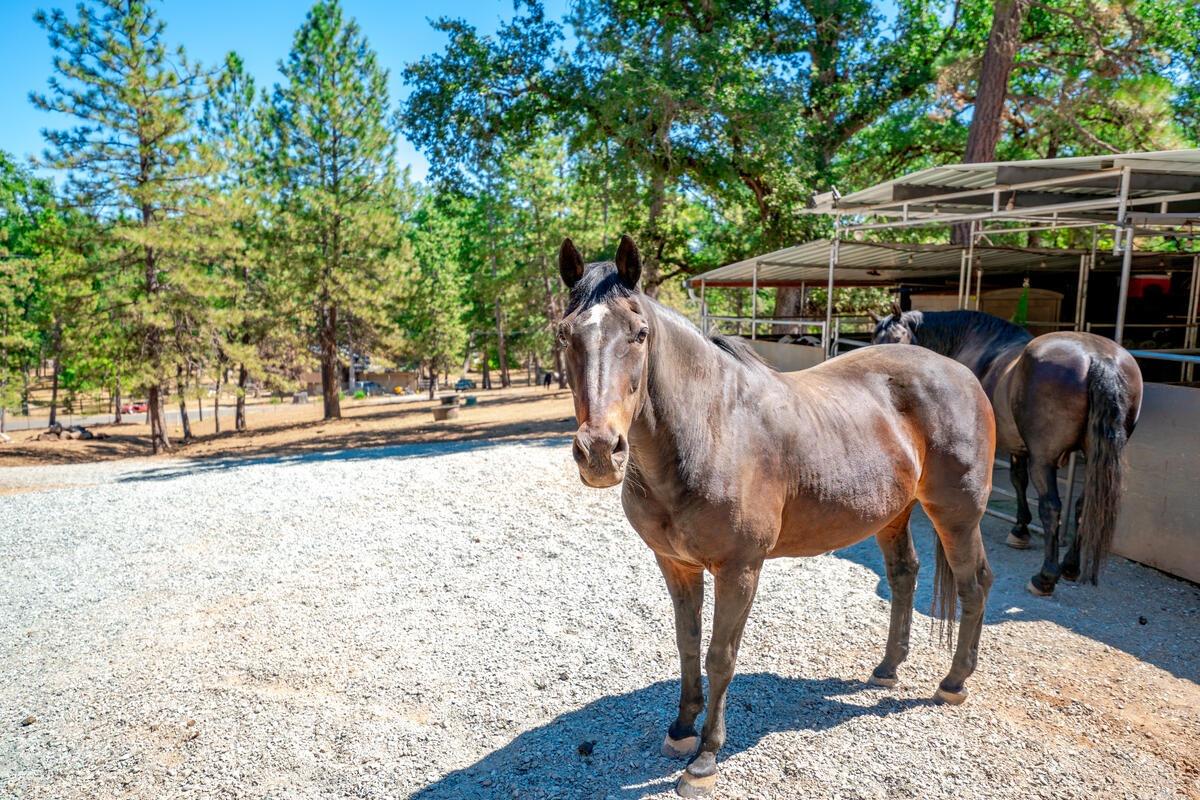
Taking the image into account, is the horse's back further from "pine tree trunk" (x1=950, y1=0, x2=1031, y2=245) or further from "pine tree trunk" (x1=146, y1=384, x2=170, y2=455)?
"pine tree trunk" (x1=146, y1=384, x2=170, y2=455)

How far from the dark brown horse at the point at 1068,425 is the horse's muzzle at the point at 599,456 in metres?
4.27

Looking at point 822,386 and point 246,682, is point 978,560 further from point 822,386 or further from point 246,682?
point 246,682

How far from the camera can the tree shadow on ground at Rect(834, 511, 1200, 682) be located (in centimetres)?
408

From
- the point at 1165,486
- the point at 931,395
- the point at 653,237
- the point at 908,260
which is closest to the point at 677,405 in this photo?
the point at 931,395

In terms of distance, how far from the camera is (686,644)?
3035 millimetres

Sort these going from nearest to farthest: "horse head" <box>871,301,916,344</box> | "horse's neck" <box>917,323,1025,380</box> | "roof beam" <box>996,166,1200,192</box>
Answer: "horse's neck" <box>917,323,1025,380</box>
"roof beam" <box>996,166,1200,192</box>
"horse head" <box>871,301,916,344</box>

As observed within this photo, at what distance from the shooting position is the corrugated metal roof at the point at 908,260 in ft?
34.9

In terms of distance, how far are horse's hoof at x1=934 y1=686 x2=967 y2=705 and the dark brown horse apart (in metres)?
1.86

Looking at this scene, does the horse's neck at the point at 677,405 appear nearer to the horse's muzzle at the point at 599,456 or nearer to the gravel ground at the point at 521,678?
the horse's muzzle at the point at 599,456

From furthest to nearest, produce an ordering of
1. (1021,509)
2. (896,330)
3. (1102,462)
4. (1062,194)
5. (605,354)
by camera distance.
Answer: (1062,194)
(896,330)
(1021,509)
(1102,462)
(605,354)

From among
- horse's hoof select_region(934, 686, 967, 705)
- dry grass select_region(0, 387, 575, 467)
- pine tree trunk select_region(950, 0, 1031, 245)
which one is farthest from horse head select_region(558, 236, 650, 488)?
dry grass select_region(0, 387, 575, 467)

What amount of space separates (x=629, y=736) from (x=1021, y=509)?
4.66 meters

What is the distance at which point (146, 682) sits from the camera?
3980mm

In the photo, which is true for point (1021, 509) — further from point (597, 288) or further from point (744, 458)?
point (597, 288)
